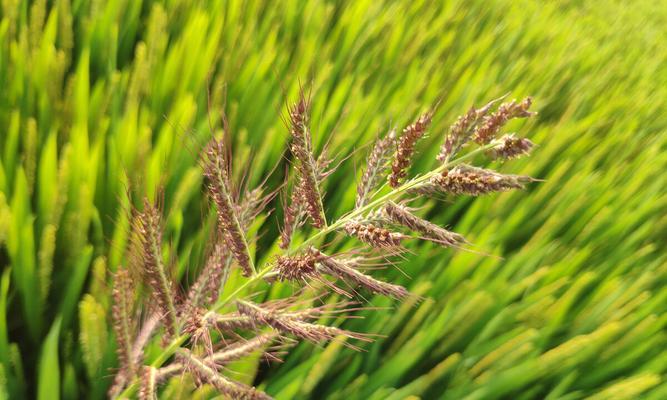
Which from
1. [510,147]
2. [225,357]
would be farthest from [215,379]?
[510,147]

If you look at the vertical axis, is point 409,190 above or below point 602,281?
above

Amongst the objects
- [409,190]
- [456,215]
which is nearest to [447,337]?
[456,215]

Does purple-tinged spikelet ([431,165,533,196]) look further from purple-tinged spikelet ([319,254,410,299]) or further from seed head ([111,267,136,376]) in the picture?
seed head ([111,267,136,376])

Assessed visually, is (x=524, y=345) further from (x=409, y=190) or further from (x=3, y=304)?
(x=3, y=304)

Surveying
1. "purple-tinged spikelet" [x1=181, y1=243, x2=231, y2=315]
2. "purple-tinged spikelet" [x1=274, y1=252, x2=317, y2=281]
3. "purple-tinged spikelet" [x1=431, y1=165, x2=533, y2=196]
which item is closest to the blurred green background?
"purple-tinged spikelet" [x1=181, y1=243, x2=231, y2=315]

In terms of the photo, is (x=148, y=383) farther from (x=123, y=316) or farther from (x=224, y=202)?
(x=224, y=202)

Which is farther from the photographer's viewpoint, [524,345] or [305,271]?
[524,345]

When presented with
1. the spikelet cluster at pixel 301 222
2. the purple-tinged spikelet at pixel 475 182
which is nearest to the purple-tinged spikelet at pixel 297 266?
the spikelet cluster at pixel 301 222
